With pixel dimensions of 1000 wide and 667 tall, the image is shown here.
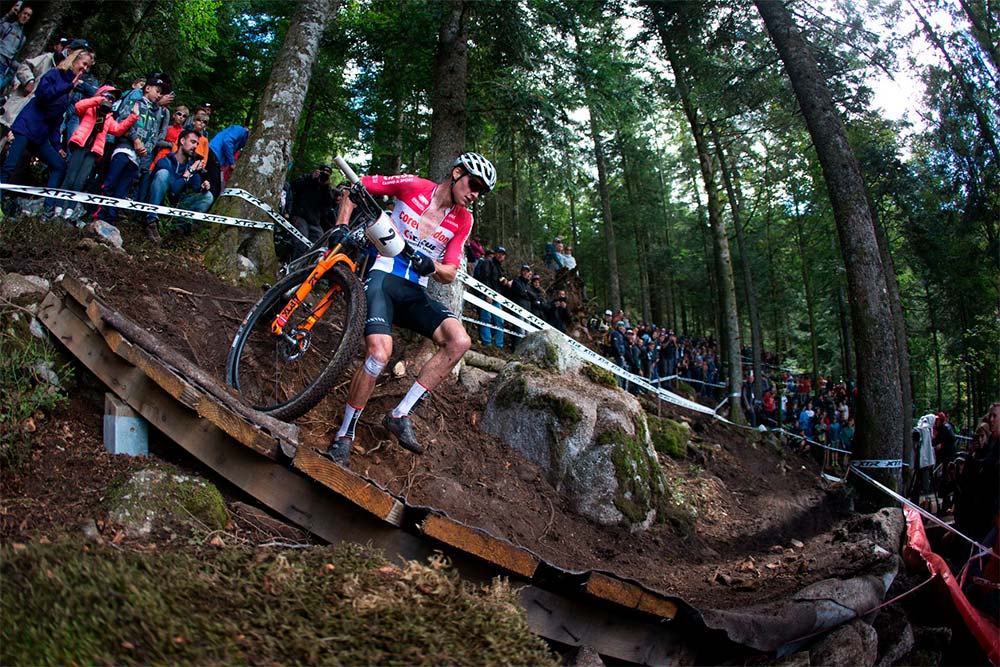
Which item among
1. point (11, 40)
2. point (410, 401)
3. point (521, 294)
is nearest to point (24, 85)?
point (11, 40)

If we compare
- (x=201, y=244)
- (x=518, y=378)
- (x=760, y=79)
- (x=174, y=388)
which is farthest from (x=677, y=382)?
(x=174, y=388)

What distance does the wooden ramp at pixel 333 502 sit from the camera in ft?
12.0

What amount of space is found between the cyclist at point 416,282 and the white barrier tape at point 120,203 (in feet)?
8.77

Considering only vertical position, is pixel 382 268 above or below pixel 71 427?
above

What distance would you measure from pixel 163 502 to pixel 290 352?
2526 millimetres

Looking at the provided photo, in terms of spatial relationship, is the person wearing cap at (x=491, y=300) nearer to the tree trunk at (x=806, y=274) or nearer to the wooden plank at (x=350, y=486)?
the wooden plank at (x=350, y=486)

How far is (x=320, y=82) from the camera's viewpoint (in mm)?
19703

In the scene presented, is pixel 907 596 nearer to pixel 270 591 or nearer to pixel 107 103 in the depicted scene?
pixel 270 591

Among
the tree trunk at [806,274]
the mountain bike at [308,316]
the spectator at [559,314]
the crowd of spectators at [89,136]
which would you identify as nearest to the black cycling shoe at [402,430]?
the mountain bike at [308,316]

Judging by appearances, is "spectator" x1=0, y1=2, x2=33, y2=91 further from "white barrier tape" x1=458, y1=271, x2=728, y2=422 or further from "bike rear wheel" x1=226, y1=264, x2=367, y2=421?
"white barrier tape" x1=458, y1=271, x2=728, y2=422

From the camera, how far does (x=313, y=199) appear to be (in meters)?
11.0

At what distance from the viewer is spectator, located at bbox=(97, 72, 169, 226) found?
24.6ft

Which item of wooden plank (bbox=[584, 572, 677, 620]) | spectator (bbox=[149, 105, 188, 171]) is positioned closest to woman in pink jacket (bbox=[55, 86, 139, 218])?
spectator (bbox=[149, 105, 188, 171])

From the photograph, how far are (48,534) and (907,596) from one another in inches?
266
